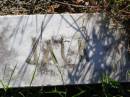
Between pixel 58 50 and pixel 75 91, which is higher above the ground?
pixel 58 50

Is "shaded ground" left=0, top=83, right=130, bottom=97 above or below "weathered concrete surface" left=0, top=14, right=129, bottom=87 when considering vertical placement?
below

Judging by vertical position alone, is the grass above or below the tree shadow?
below

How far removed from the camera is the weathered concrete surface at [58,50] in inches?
80.9

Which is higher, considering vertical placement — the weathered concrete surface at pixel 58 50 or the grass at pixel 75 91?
the weathered concrete surface at pixel 58 50

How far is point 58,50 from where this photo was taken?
207 centimetres

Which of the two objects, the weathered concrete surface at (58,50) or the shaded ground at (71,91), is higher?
the weathered concrete surface at (58,50)

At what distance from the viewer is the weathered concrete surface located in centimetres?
205

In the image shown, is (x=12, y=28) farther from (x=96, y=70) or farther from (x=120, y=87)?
(x=120, y=87)

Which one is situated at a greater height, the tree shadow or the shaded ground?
the tree shadow

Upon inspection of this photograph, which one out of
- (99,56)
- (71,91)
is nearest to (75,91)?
(71,91)

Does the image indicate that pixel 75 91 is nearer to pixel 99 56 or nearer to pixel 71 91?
pixel 71 91

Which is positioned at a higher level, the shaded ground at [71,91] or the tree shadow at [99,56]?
the tree shadow at [99,56]

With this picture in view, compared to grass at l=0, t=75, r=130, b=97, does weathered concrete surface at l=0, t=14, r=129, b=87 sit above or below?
above

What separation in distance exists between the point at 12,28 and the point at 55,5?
1.17 ft
